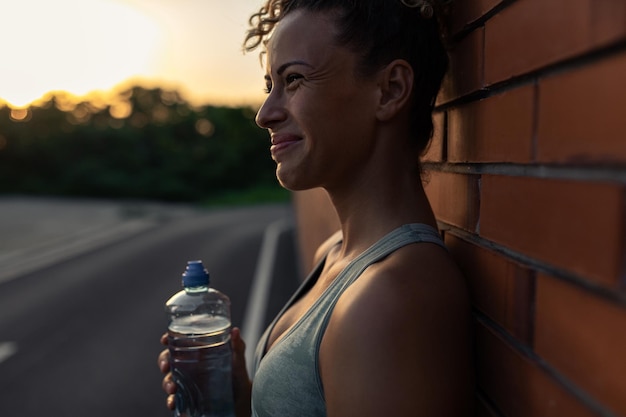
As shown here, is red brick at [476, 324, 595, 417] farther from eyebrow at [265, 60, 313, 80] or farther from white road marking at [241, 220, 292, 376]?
white road marking at [241, 220, 292, 376]

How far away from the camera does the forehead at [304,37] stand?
1.51 meters

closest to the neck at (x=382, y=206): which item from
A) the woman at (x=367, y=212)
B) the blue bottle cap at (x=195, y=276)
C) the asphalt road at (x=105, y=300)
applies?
the woman at (x=367, y=212)

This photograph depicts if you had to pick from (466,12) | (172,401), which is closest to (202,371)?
(172,401)

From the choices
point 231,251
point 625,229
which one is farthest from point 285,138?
point 231,251

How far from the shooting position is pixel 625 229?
74cm

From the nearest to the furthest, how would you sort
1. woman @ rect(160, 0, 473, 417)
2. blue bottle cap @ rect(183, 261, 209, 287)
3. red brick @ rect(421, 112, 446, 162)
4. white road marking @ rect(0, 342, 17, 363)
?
woman @ rect(160, 0, 473, 417)
red brick @ rect(421, 112, 446, 162)
blue bottle cap @ rect(183, 261, 209, 287)
white road marking @ rect(0, 342, 17, 363)

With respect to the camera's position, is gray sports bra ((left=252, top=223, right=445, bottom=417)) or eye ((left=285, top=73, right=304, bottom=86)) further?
eye ((left=285, top=73, right=304, bottom=86))

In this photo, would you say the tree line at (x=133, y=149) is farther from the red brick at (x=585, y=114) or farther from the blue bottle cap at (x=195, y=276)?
the red brick at (x=585, y=114)

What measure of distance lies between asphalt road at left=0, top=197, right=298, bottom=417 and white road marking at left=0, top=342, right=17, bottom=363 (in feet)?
0.04

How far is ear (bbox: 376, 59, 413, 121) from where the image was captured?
1494 mm

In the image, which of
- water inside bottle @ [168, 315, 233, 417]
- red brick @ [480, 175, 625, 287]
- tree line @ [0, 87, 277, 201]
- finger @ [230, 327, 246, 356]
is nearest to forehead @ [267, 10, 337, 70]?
red brick @ [480, 175, 625, 287]

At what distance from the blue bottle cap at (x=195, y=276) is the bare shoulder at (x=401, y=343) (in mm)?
885

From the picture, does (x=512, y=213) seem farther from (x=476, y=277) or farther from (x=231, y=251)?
(x=231, y=251)

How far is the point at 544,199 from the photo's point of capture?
98 cm
